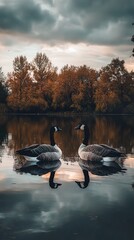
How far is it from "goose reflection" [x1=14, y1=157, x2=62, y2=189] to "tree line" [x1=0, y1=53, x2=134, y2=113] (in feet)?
224

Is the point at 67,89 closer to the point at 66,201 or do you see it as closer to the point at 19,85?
the point at 19,85

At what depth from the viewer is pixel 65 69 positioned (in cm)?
9375

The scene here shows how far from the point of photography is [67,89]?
89875mm

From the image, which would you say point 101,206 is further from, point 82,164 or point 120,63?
point 120,63

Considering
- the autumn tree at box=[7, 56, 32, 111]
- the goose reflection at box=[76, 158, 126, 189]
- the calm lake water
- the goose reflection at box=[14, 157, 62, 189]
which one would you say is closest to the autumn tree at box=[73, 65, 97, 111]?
the autumn tree at box=[7, 56, 32, 111]

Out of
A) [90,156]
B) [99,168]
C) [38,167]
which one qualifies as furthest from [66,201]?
[90,156]

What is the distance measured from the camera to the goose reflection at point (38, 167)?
14.1 meters

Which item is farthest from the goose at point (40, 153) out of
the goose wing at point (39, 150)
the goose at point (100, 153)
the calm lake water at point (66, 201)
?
the goose at point (100, 153)

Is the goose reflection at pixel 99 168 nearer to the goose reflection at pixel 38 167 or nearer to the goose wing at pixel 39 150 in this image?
the goose reflection at pixel 38 167

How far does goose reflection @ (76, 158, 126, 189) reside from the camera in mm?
13656

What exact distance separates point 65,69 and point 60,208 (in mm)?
86004

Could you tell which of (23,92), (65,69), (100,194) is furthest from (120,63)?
(100,194)

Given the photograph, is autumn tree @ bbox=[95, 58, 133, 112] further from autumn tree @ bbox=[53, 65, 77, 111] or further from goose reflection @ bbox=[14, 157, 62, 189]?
goose reflection @ bbox=[14, 157, 62, 189]

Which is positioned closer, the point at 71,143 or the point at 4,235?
the point at 4,235
